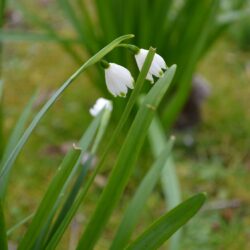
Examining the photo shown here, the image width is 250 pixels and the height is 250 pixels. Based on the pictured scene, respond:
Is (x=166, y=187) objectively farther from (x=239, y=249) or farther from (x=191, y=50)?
(x=191, y=50)

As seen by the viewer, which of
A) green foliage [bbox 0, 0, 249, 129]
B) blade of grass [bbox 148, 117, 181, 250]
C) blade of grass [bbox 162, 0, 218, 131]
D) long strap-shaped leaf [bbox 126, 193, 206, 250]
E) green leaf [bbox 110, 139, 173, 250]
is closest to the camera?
long strap-shaped leaf [bbox 126, 193, 206, 250]

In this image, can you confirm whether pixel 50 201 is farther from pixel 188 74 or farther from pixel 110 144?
pixel 188 74

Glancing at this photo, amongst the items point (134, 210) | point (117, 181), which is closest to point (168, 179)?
point (134, 210)

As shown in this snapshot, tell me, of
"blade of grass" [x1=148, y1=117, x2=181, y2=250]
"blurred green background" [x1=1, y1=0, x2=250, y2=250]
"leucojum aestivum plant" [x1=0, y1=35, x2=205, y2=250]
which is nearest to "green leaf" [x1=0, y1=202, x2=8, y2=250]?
"leucojum aestivum plant" [x1=0, y1=35, x2=205, y2=250]

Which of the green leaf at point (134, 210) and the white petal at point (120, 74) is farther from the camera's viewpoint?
the green leaf at point (134, 210)

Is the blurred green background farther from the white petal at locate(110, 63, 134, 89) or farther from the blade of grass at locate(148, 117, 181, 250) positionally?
the white petal at locate(110, 63, 134, 89)

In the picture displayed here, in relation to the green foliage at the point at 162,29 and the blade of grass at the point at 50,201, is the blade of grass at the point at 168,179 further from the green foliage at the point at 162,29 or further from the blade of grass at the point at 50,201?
the blade of grass at the point at 50,201

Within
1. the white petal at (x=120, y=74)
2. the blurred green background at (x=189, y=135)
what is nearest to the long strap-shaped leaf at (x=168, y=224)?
the white petal at (x=120, y=74)
